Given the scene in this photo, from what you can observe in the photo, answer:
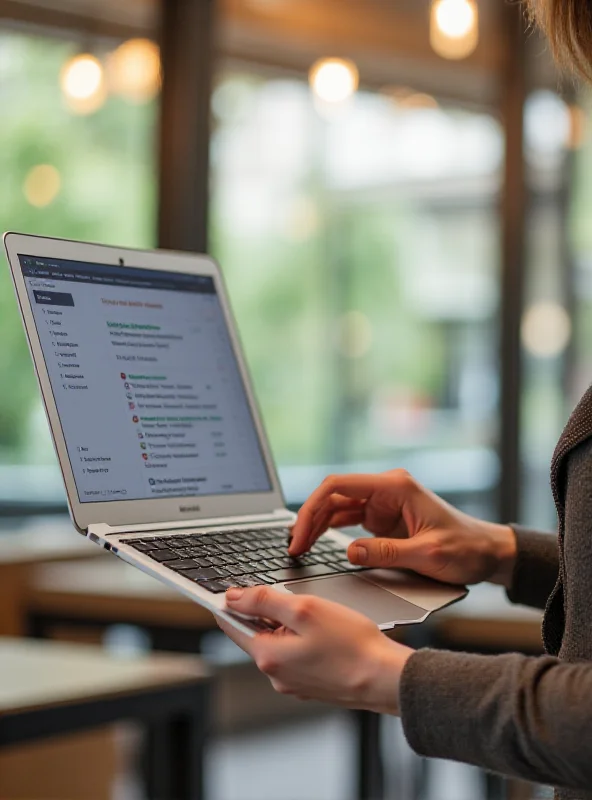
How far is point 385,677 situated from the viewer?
890 millimetres

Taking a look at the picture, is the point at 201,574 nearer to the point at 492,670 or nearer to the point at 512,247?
the point at 492,670

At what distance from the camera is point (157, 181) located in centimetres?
386

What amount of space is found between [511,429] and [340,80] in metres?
1.39

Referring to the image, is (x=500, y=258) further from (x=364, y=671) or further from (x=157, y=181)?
(x=364, y=671)

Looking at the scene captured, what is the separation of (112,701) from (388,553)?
941 millimetres

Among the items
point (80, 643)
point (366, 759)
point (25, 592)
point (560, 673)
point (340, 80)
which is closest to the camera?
point (560, 673)

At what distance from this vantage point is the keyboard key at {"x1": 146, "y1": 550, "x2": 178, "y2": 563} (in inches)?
40.4

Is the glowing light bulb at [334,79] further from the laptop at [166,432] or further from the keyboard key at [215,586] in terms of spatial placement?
the keyboard key at [215,586]

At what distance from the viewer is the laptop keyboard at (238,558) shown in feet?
3.32

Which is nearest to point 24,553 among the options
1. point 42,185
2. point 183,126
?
point 42,185

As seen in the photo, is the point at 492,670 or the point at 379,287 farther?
the point at 379,287

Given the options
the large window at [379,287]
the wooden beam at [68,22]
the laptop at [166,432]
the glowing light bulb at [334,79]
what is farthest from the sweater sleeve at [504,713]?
the glowing light bulb at [334,79]

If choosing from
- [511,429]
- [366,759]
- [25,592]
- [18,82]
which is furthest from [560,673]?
[511,429]

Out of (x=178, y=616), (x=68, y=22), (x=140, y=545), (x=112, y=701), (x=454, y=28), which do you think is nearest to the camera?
(x=140, y=545)
